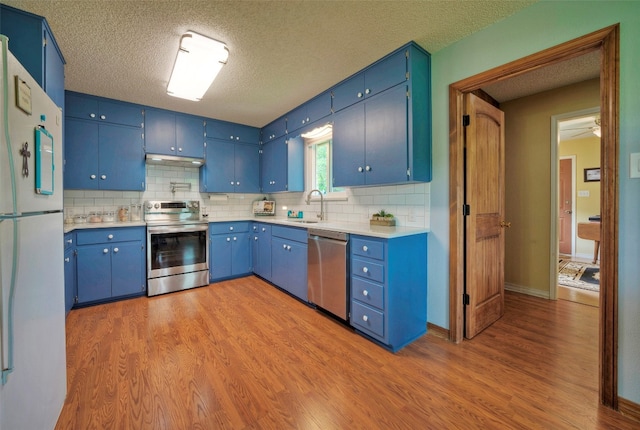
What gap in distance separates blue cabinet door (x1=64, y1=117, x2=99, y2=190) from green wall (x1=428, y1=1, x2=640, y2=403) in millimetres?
3863

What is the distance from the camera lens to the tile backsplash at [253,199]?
2.57 m

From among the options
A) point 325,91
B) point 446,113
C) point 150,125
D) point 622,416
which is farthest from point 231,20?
point 622,416

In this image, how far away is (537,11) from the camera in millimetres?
1769

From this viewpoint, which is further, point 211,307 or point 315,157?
point 315,157

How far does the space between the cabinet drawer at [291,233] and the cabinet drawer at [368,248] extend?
2.59 ft

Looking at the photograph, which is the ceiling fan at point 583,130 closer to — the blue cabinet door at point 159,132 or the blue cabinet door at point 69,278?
the blue cabinet door at point 159,132

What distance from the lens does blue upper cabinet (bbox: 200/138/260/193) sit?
13.4 ft

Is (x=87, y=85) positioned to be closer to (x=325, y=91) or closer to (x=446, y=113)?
(x=325, y=91)

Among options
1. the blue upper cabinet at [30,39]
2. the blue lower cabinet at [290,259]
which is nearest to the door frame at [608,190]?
the blue lower cabinet at [290,259]

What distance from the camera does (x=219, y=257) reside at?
153 inches

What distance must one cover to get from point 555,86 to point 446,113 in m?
1.90

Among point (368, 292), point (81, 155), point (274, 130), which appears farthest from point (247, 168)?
point (368, 292)

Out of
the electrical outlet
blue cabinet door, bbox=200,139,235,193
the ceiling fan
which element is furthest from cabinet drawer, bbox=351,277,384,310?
the ceiling fan

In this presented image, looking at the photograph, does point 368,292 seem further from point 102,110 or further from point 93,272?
point 102,110
